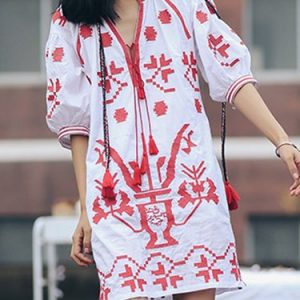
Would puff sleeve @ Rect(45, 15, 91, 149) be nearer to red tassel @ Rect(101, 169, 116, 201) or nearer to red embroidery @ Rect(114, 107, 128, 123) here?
red embroidery @ Rect(114, 107, 128, 123)

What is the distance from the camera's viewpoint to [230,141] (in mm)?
21016

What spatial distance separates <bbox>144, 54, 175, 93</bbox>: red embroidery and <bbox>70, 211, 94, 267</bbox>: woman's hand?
1.42 ft

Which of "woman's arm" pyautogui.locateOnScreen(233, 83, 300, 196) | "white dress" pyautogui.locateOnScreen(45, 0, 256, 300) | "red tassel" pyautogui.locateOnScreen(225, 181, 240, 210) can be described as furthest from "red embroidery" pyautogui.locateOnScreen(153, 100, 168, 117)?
"red tassel" pyautogui.locateOnScreen(225, 181, 240, 210)

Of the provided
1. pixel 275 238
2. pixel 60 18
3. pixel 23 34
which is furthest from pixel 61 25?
pixel 275 238

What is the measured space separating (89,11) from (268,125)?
0.65 m

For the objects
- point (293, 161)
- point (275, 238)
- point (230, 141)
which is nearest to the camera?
point (293, 161)

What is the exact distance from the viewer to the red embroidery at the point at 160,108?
4.86 m

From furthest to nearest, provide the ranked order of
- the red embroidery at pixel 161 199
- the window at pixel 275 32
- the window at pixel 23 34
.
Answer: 1. the window at pixel 23 34
2. the window at pixel 275 32
3. the red embroidery at pixel 161 199

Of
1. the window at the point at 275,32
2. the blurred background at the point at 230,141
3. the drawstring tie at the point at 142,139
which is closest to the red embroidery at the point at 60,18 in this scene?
the drawstring tie at the point at 142,139

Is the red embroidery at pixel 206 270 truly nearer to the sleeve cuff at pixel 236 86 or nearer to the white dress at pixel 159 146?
the white dress at pixel 159 146

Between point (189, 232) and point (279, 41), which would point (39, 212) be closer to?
point (279, 41)

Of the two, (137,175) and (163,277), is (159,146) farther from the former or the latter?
(163,277)

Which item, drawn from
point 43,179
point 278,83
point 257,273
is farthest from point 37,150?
point 257,273

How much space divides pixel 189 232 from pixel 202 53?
1.77 ft
